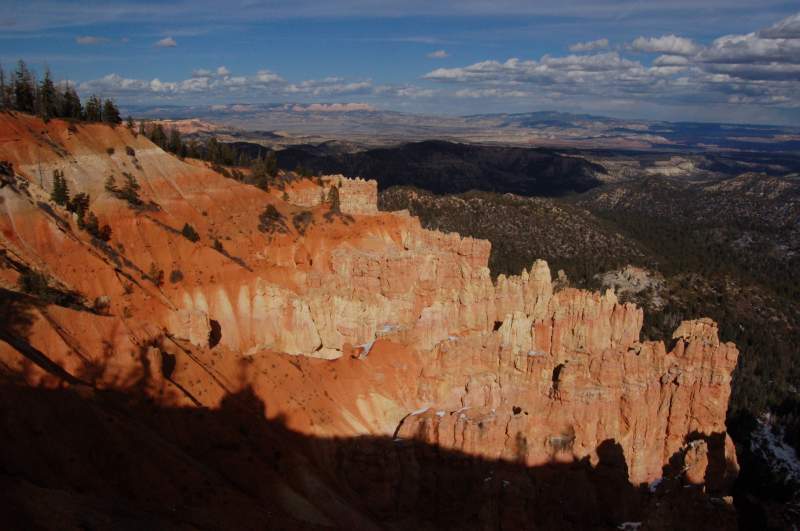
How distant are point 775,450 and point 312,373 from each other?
5002cm

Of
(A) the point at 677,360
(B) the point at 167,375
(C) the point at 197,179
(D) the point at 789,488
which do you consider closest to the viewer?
(B) the point at 167,375

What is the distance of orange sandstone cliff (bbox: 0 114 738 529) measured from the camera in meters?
24.8

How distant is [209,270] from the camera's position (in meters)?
49.8

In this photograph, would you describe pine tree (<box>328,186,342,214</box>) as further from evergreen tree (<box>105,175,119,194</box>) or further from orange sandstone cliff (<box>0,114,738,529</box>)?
evergreen tree (<box>105,175,119,194</box>)

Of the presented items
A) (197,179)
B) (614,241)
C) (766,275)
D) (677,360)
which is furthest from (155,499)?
(766,275)

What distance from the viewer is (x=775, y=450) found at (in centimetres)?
6312

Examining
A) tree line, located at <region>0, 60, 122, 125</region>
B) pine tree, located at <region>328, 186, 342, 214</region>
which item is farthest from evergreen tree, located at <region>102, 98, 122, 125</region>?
pine tree, located at <region>328, 186, 342, 214</region>

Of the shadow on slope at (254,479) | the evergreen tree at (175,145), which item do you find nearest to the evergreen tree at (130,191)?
the evergreen tree at (175,145)

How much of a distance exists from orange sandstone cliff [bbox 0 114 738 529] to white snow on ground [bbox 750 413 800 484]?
2080cm

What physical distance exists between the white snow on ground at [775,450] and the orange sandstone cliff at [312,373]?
68.2 feet

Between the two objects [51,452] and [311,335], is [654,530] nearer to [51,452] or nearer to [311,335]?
[51,452]

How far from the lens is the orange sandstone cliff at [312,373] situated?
81.5 ft

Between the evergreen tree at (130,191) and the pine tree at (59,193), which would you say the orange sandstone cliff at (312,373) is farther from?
the evergreen tree at (130,191)

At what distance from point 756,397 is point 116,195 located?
7013 centimetres
